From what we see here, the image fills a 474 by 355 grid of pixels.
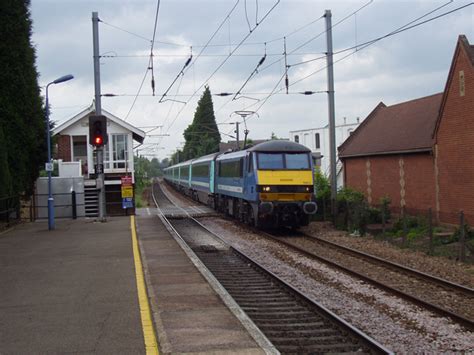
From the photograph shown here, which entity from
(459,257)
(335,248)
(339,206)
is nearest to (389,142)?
(339,206)

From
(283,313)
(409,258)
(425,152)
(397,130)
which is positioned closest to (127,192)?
(425,152)

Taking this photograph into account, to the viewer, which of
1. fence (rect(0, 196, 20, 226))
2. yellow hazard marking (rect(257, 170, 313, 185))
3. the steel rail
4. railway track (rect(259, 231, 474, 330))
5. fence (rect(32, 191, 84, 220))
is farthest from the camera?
fence (rect(32, 191, 84, 220))

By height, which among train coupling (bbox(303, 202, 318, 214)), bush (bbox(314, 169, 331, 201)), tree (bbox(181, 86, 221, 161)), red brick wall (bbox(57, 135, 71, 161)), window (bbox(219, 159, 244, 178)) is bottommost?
train coupling (bbox(303, 202, 318, 214))

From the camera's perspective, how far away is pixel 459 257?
550 inches

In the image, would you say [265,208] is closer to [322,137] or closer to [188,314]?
[188,314]

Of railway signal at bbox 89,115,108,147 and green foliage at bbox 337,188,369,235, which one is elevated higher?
railway signal at bbox 89,115,108,147

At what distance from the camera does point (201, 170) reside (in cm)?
3694

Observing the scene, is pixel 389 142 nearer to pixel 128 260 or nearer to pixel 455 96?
pixel 455 96

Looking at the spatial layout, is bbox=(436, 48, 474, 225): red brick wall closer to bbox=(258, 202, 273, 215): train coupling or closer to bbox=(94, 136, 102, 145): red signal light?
bbox=(258, 202, 273, 215): train coupling

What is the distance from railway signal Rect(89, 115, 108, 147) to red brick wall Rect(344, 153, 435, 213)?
1194 centimetres

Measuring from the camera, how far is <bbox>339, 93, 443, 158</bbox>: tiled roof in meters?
24.7

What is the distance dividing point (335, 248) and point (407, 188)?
957cm

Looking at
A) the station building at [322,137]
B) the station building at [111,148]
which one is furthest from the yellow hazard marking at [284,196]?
the station building at [322,137]

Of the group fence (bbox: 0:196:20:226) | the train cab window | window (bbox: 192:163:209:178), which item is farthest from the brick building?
fence (bbox: 0:196:20:226)
